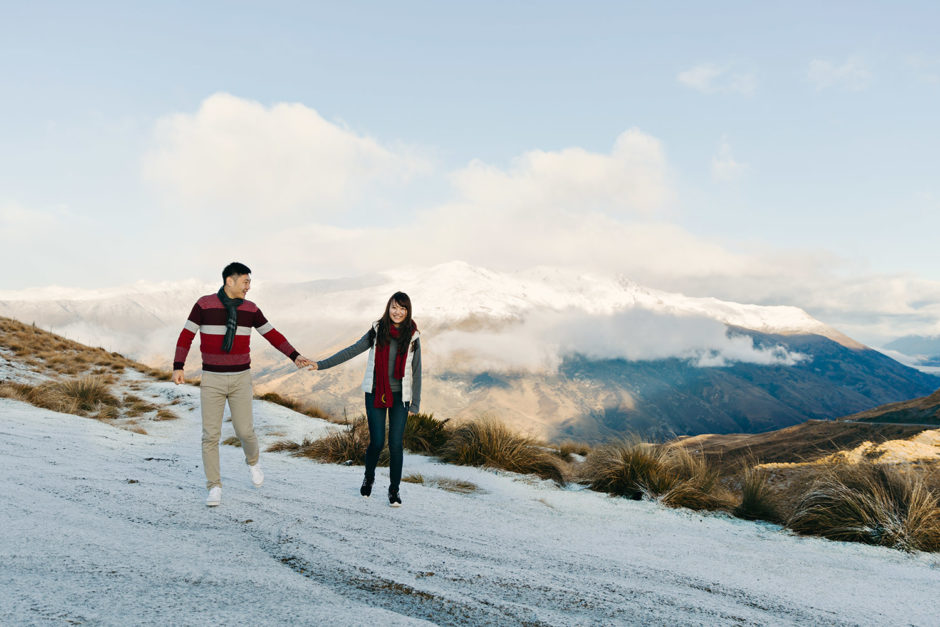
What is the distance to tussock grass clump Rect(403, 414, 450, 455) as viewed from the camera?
30.5ft

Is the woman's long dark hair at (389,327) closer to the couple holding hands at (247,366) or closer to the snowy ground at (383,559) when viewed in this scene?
the couple holding hands at (247,366)

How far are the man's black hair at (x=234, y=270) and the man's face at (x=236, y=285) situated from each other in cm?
3

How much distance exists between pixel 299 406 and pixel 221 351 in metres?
13.2

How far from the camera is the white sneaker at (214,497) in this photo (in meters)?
4.20

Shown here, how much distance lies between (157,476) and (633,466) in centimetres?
582

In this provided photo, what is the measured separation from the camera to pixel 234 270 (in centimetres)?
478

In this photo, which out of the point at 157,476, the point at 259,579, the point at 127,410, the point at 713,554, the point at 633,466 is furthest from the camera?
the point at 127,410

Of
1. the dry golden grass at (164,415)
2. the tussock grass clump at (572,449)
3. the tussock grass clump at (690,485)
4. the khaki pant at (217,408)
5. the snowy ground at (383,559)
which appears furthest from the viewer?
the dry golden grass at (164,415)

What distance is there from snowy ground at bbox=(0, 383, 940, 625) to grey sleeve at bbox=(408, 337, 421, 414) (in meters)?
1.02

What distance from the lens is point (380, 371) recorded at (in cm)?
499

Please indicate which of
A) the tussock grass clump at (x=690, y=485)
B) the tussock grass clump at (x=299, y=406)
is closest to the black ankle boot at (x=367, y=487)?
the tussock grass clump at (x=690, y=485)

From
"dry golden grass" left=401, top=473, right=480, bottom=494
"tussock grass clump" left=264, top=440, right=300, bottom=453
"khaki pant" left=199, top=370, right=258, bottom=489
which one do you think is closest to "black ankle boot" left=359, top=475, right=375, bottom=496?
"dry golden grass" left=401, top=473, right=480, bottom=494

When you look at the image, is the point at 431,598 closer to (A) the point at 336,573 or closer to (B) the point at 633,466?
(A) the point at 336,573

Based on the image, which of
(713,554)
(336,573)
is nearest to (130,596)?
(336,573)
